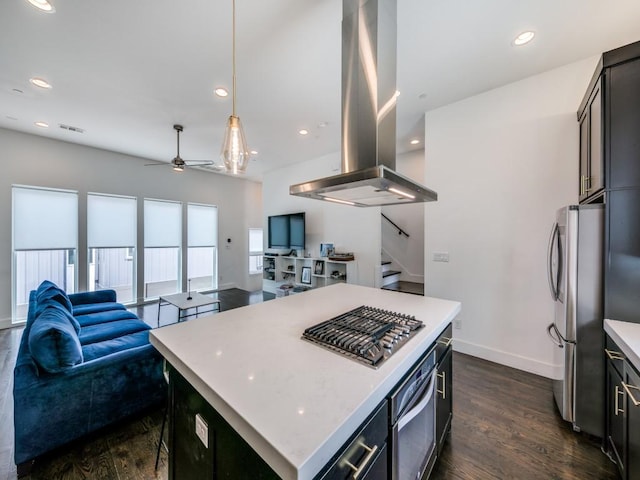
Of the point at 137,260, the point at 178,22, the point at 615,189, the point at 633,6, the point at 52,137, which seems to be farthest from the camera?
the point at 137,260

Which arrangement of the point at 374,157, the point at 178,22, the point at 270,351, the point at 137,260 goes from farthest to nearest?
the point at 137,260 → the point at 178,22 → the point at 374,157 → the point at 270,351

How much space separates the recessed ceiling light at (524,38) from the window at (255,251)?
22.7 feet

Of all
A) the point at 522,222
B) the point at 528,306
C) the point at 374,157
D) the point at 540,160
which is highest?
the point at 540,160

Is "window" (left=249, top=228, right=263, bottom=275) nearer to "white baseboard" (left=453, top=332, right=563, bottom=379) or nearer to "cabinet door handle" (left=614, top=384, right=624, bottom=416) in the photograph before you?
"white baseboard" (left=453, top=332, right=563, bottom=379)

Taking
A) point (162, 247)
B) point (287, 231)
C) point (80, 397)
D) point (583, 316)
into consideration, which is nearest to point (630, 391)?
point (583, 316)

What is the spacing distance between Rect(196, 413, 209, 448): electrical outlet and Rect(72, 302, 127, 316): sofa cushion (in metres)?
3.46

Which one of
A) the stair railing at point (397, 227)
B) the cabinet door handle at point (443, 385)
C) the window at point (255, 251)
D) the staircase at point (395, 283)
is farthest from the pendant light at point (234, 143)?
the window at point (255, 251)

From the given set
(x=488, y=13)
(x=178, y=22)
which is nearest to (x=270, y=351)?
(x=178, y=22)

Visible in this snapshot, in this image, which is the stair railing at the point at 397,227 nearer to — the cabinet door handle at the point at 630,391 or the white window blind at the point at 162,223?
the cabinet door handle at the point at 630,391

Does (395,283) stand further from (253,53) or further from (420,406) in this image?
(253,53)

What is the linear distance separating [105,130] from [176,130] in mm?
1209

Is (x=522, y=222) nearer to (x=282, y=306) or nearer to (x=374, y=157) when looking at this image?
(x=374, y=157)

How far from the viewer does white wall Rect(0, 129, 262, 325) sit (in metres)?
4.05

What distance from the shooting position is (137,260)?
17.9 ft
